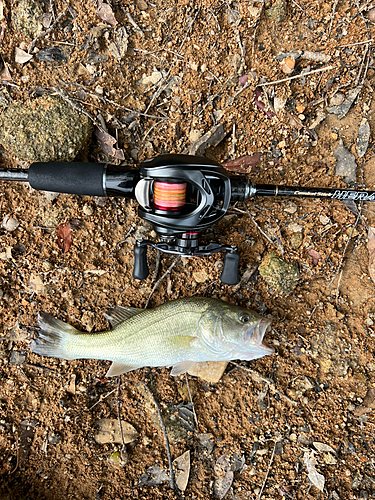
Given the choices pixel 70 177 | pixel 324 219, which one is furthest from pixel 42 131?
pixel 324 219

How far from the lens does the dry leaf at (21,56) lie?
8.60ft

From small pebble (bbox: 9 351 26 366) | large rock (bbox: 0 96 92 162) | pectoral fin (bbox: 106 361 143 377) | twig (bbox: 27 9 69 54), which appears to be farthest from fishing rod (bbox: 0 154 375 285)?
small pebble (bbox: 9 351 26 366)

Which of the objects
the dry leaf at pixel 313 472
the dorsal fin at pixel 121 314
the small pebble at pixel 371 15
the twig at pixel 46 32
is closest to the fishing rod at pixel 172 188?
the dorsal fin at pixel 121 314

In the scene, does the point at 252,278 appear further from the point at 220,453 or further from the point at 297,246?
the point at 220,453

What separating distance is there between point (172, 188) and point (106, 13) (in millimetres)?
1608

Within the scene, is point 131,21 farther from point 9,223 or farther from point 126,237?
point 9,223

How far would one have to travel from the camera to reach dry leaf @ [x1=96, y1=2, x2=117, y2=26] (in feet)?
8.61

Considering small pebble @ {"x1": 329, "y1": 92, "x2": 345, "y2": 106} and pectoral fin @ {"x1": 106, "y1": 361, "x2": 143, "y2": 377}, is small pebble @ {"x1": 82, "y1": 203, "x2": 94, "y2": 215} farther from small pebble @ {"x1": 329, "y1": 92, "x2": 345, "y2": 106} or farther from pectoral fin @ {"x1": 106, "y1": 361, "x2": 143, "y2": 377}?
small pebble @ {"x1": 329, "y1": 92, "x2": 345, "y2": 106}

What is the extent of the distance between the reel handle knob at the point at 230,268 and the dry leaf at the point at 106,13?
193cm

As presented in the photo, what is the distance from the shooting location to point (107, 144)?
269cm

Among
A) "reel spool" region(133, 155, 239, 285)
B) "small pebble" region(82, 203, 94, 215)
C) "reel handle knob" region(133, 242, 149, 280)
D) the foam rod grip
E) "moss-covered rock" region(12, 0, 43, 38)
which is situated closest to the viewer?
"reel spool" region(133, 155, 239, 285)

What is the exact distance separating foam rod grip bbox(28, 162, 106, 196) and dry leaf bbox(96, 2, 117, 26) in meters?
1.22

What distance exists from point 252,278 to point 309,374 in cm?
88

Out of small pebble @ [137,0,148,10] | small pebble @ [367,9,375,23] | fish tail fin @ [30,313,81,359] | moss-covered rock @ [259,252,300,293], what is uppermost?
small pebble @ [367,9,375,23]
